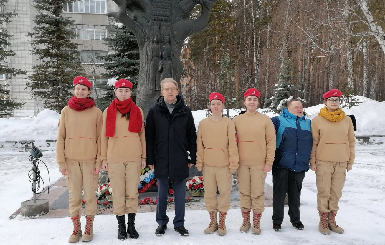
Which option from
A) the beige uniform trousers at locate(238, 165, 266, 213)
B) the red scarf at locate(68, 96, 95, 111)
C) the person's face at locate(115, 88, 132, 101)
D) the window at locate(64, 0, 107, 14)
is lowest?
the beige uniform trousers at locate(238, 165, 266, 213)

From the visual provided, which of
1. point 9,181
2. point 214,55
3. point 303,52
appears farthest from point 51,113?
point 303,52

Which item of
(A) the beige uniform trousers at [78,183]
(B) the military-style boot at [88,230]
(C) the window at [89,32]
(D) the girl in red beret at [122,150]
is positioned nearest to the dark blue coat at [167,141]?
(D) the girl in red beret at [122,150]

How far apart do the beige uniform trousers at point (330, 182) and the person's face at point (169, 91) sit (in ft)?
6.76

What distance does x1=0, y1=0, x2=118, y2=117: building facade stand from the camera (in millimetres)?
28922

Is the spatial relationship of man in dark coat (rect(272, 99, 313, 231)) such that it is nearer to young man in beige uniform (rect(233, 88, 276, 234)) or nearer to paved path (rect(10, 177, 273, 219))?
young man in beige uniform (rect(233, 88, 276, 234))

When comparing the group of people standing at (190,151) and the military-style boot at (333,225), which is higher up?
the group of people standing at (190,151)

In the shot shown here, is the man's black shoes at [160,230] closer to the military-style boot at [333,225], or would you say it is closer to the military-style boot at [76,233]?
the military-style boot at [76,233]

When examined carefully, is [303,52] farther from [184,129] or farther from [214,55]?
[184,129]

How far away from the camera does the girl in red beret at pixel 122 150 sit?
12.2 feet

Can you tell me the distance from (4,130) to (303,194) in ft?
37.0

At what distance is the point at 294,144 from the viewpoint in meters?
3.95

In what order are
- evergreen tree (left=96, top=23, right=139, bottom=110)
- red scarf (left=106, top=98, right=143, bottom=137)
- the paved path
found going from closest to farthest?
red scarf (left=106, top=98, right=143, bottom=137)
the paved path
evergreen tree (left=96, top=23, right=139, bottom=110)

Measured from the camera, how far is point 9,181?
724cm

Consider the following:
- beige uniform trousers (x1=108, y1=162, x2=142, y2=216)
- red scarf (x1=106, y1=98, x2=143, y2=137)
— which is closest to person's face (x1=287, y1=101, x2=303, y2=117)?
red scarf (x1=106, y1=98, x2=143, y2=137)
